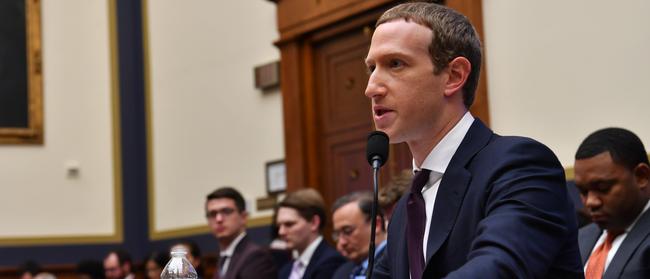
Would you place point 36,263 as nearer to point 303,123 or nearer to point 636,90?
point 303,123

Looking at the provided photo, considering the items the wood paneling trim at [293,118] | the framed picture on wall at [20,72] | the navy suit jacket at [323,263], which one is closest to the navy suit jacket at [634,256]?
the navy suit jacket at [323,263]

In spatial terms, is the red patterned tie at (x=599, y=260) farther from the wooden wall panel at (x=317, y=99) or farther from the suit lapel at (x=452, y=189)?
the wooden wall panel at (x=317, y=99)

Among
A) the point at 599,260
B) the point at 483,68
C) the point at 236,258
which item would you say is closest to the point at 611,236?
the point at 599,260

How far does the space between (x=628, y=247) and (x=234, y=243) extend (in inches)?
126

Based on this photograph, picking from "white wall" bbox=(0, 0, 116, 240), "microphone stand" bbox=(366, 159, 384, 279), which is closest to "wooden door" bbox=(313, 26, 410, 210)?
"white wall" bbox=(0, 0, 116, 240)

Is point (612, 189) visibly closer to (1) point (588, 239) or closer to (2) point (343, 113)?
(1) point (588, 239)

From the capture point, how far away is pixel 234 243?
618cm

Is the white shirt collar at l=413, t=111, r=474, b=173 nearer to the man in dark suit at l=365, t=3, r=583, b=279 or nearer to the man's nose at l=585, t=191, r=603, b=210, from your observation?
the man in dark suit at l=365, t=3, r=583, b=279

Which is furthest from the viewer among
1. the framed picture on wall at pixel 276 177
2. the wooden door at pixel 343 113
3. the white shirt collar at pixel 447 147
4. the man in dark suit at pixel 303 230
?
the framed picture on wall at pixel 276 177

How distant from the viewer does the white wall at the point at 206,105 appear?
8336 mm

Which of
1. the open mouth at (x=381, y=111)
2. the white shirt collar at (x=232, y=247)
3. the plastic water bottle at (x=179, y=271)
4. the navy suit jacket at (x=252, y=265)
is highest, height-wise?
the open mouth at (x=381, y=111)

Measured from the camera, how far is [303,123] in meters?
7.59

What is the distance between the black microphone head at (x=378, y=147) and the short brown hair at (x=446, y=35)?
19cm

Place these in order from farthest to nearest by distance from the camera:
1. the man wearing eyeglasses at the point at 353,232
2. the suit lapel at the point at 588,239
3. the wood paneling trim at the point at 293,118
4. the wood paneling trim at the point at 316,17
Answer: the wood paneling trim at the point at 293,118 → the wood paneling trim at the point at 316,17 → the man wearing eyeglasses at the point at 353,232 → the suit lapel at the point at 588,239
